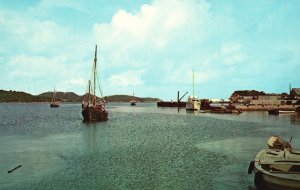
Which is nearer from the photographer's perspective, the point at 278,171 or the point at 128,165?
the point at 278,171

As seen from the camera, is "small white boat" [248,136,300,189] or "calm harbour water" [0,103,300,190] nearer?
"small white boat" [248,136,300,189]

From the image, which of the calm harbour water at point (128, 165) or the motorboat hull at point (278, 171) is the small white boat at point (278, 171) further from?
the calm harbour water at point (128, 165)

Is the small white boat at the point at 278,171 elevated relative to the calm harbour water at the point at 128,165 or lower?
elevated

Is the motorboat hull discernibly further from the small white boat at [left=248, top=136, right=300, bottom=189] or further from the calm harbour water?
the calm harbour water

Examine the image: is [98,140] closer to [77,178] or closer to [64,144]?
[64,144]

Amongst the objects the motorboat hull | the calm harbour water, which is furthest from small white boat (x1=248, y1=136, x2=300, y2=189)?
the calm harbour water

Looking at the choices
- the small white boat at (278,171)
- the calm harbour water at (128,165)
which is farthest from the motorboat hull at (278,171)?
the calm harbour water at (128,165)

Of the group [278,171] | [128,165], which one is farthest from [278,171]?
[128,165]

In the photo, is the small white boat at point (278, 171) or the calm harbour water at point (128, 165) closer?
the small white boat at point (278, 171)

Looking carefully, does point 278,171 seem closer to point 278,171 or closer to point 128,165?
point 278,171

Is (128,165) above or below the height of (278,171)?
below

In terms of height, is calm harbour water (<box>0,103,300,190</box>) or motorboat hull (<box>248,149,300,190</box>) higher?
motorboat hull (<box>248,149,300,190</box>)

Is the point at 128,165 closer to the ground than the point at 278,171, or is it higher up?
closer to the ground

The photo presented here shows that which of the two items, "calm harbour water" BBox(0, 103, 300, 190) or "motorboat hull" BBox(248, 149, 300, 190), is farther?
"calm harbour water" BBox(0, 103, 300, 190)
